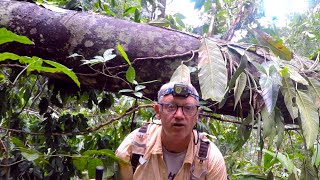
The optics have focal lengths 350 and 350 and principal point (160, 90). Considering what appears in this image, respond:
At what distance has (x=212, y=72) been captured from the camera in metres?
1.21

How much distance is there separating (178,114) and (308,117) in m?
0.44

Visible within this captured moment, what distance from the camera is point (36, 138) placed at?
2014 millimetres

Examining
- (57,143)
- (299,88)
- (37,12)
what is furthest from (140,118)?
(299,88)

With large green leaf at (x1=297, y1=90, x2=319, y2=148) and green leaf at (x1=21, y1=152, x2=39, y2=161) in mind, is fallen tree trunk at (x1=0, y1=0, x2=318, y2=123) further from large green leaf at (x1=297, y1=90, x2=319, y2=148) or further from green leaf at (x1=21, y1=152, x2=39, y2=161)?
green leaf at (x1=21, y1=152, x2=39, y2=161)

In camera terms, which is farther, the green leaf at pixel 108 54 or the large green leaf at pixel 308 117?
the green leaf at pixel 108 54

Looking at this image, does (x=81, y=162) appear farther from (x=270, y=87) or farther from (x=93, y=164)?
(x=270, y=87)

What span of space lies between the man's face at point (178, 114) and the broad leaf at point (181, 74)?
6cm

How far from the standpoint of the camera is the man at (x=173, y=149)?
50.1 inches

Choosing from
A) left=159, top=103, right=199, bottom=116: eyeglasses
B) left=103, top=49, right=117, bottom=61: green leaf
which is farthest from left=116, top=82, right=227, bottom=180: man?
left=103, top=49, right=117, bottom=61: green leaf

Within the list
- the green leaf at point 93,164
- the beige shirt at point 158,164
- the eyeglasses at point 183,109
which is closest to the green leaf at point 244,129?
the beige shirt at point 158,164

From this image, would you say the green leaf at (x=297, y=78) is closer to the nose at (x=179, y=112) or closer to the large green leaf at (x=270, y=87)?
the large green leaf at (x=270, y=87)

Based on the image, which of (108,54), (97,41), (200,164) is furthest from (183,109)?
(97,41)

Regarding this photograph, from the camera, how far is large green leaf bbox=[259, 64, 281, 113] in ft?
3.76

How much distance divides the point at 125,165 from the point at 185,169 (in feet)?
0.76
